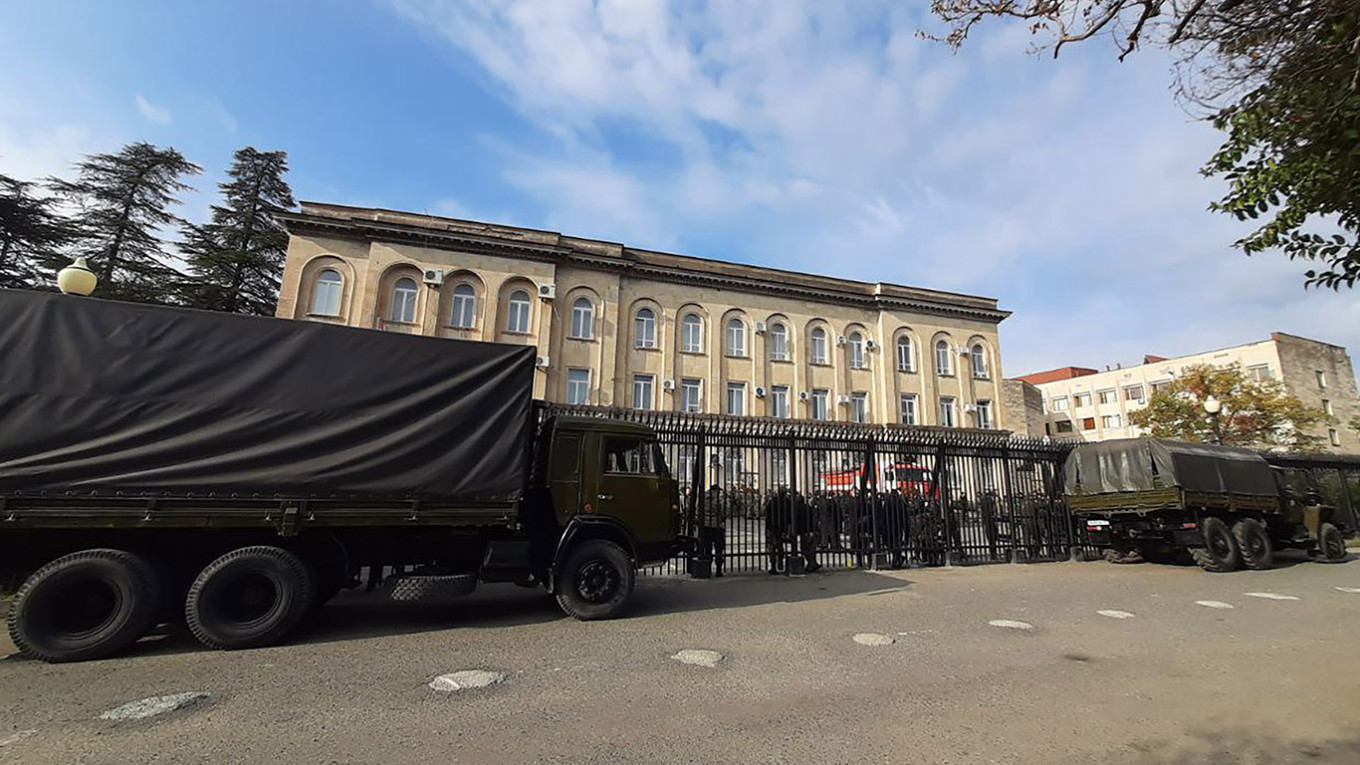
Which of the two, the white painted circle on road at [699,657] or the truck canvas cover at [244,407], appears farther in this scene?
the white painted circle on road at [699,657]

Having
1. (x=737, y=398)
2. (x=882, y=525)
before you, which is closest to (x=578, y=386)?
(x=737, y=398)

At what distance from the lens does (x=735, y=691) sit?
4766 mm

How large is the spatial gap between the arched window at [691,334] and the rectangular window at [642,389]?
8.05 ft

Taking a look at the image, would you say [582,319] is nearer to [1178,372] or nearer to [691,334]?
[691,334]

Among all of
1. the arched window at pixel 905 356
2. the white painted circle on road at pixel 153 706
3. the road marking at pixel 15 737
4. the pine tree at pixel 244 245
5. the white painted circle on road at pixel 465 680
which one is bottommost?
the road marking at pixel 15 737

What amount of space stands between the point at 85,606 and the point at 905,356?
1371 inches

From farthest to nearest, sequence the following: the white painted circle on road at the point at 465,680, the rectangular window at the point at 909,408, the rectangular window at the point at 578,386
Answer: the rectangular window at the point at 909,408 → the rectangular window at the point at 578,386 → the white painted circle on road at the point at 465,680

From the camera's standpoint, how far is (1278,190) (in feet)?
18.4

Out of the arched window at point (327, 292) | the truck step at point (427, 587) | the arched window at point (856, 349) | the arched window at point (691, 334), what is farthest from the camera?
the arched window at point (856, 349)

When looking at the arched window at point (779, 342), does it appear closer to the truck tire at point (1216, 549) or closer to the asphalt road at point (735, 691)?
the truck tire at point (1216, 549)

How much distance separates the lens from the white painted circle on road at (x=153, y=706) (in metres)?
4.04

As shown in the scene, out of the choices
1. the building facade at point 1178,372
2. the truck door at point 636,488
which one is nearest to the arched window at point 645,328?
the truck door at point 636,488

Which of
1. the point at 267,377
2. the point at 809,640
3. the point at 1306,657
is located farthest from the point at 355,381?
the point at 1306,657

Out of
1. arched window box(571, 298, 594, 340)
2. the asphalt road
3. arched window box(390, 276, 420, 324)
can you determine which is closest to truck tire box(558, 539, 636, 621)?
the asphalt road
